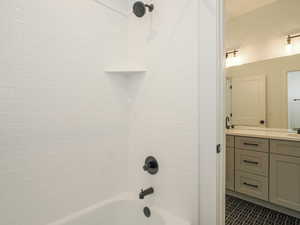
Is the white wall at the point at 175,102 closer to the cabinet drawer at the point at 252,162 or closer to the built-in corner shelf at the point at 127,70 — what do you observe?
the built-in corner shelf at the point at 127,70

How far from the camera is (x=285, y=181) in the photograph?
5.92 feet

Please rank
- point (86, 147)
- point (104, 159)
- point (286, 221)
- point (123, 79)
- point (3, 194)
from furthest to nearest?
1. point (286, 221)
2. point (123, 79)
3. point (104, 159)
4. point (86, 147)
5. point (3, 194)

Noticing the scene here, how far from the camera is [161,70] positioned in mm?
1273

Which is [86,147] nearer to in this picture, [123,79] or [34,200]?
[34,200]

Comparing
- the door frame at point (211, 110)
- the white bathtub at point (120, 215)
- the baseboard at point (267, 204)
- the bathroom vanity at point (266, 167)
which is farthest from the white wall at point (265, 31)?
the white bathtub at point (120, 215)

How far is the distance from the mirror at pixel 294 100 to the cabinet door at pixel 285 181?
0.61 meters

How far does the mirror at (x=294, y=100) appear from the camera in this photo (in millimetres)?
2109

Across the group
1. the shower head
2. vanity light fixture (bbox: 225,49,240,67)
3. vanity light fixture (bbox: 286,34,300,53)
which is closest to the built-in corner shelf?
the shower head

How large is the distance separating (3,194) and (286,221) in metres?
2.51

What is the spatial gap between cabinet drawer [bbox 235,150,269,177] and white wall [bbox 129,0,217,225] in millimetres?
1323

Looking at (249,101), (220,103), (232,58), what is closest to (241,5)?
(232,58)

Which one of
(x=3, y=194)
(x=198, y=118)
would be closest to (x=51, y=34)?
(x=3, y=194)

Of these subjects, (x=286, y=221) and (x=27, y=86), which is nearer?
(x=27, y=86)

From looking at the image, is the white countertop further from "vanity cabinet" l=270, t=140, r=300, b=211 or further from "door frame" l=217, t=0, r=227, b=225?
"door frame" l=217, t=0, r=227, b=225
